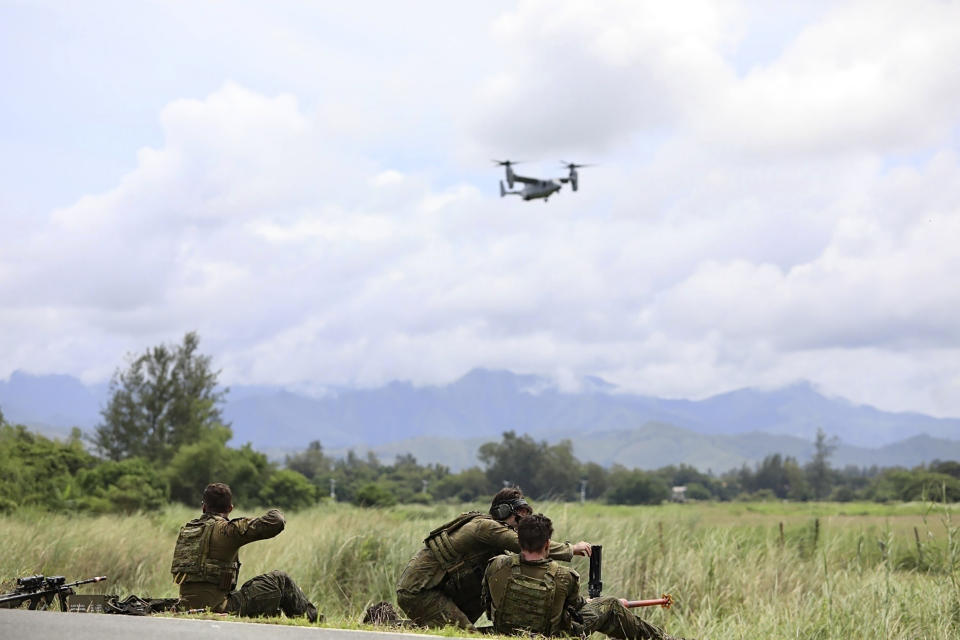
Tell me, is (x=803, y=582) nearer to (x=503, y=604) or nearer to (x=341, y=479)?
(x=503, y=604)

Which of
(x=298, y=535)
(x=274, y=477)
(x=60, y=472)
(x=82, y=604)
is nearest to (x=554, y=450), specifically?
(x=274, y=477)

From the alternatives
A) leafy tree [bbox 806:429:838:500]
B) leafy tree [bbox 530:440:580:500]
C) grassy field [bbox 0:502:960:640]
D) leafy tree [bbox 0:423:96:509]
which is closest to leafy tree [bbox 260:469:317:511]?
leafy tree [bbox 0:423:96:509]

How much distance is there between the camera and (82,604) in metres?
8.89

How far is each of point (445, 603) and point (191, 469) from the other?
134ft

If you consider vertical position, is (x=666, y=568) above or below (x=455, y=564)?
below

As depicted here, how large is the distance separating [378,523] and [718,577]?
6621 millimetres

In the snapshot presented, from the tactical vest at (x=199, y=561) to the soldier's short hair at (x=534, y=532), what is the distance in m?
3.03

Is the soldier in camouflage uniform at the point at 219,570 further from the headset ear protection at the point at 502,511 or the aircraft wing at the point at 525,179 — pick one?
the aircraft wing at the point at 525,179

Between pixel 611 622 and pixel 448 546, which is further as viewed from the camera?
pixel 448 546

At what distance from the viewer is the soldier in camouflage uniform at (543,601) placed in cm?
784

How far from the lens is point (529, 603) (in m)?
7.86

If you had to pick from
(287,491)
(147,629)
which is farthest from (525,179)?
(147,629)

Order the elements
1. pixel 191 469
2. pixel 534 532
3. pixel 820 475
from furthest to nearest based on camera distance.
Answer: pixel 820 475 < pixel 191 469 < pixel 534 532

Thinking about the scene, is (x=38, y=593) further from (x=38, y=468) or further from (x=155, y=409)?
(x=155, y=409)
